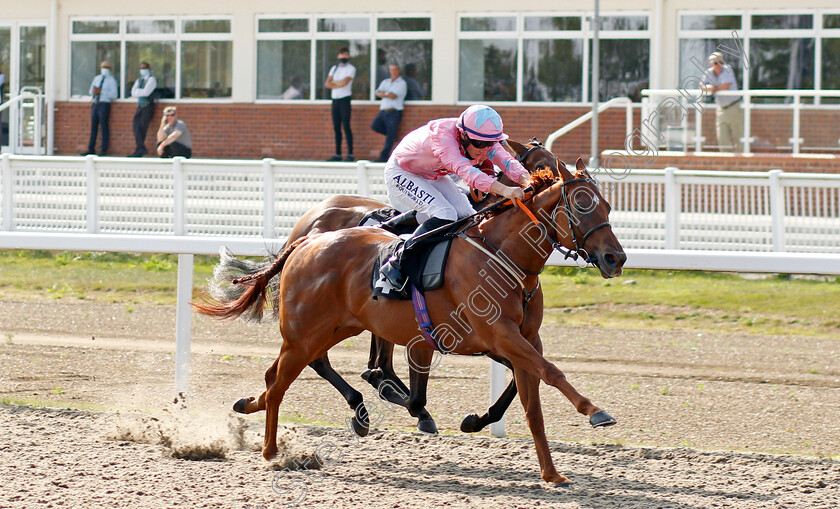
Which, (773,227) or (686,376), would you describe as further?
(773,227)

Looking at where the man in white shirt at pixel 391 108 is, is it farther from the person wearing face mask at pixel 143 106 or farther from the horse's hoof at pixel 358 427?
the horse's hoof at pixel 358 427

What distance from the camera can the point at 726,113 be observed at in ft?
45.8

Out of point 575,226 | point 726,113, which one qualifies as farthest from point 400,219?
point 726,113


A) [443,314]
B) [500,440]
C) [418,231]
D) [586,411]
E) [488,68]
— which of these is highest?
[488,68]

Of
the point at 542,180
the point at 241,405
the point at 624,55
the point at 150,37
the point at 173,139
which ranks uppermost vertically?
the point at 150,37

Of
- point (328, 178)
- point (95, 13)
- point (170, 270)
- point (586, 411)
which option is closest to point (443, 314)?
point (586, 411)

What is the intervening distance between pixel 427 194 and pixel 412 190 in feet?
0.37

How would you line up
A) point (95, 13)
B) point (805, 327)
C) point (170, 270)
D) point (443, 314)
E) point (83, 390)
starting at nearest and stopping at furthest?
1. point (443, 314)
2. point (83, 390)
3. point (805, 327)
4. point (170, 270)
5. point (95, 13)

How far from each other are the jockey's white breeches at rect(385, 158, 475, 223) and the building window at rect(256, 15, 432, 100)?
1198cm

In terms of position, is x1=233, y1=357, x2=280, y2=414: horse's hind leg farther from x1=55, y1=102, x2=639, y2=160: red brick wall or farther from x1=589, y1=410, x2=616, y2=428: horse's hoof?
x1=55, y1=102, x2=639, y2=160: red brick wall

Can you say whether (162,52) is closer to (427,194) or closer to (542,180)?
(427,194)

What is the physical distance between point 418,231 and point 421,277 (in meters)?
0.31

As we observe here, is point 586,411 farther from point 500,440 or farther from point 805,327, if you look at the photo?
point 805,327

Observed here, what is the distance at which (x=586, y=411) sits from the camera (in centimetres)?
479
